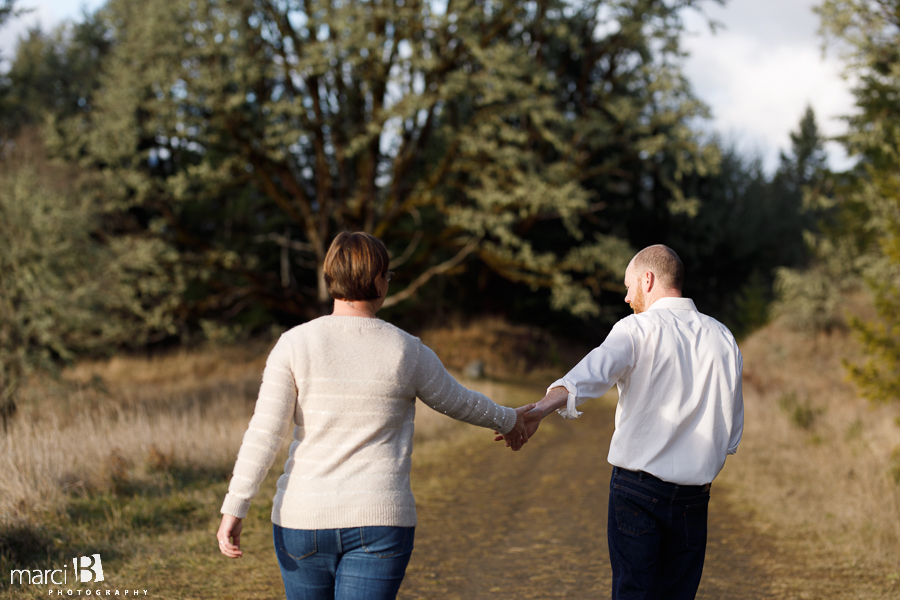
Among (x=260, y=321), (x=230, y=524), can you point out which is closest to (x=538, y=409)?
(x=230, y=524)

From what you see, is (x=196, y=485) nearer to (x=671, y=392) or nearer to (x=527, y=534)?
(x=527, y=534)

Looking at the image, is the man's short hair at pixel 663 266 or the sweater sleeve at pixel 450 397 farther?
the man's short hair at pixel 663 266

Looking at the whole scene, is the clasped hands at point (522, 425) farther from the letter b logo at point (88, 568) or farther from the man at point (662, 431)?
the letter b logo at point (88, 568)

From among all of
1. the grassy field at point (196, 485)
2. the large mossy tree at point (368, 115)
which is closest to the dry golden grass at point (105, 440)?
the grassy field at point (196, 485)

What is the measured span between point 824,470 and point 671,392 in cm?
619

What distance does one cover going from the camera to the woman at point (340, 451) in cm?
229

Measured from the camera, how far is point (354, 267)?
242cm

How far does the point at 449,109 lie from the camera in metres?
19.3

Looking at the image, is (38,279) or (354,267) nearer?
(354,267)

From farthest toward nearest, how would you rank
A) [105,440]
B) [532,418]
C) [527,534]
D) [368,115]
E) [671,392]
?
1. [368,115]
2. [105,440]
3. [527,534]
4. [532,418]
5. [671,392]

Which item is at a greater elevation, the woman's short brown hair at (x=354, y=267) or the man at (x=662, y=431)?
the woman's short brown hair at (x=354, y=267)

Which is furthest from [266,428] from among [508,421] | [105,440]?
[105,440]

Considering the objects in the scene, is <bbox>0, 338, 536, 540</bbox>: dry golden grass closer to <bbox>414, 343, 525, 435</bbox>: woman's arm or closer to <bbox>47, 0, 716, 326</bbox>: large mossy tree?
<bbox>414, 343, 525, 435</bbox>: woman's arm

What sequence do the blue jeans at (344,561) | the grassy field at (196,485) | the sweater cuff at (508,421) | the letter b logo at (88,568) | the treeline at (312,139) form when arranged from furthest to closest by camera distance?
the treeline at (312,139) → the grassy field at (196,485) → the letter b logo at (88,568) → the sweater cuff at (508,421) → the blue jeans at (344,561)
